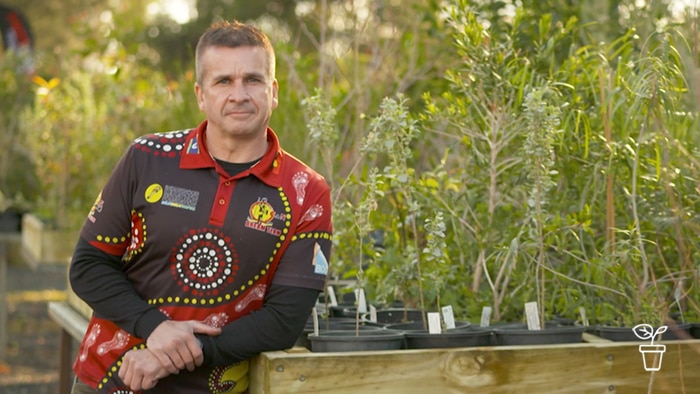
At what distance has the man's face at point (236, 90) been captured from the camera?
→ 2.31m

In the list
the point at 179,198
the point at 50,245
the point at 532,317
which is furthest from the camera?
the point at 50,245

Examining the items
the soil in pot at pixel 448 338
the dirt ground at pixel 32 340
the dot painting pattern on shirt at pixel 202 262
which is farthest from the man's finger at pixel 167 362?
the dirt ground at pixel 32 340

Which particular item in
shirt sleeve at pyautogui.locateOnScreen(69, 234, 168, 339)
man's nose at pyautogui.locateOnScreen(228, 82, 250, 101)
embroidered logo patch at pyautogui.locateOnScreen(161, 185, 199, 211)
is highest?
man's nose at pyautogui.locateOnScreen(228, 82, 250, 101)

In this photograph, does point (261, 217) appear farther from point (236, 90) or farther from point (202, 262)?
point (236, 90)

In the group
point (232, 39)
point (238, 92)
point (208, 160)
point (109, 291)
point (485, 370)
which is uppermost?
point (232, 39)

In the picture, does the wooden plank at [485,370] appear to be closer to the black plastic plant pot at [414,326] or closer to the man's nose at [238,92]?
the black plastic plant pot at [414,326]

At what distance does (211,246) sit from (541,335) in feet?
2.62

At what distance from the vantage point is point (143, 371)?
2.20m

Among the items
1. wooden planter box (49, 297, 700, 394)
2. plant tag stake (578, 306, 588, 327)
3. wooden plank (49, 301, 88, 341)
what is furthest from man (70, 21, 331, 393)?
wooden plank (49, 301, 88, 341)

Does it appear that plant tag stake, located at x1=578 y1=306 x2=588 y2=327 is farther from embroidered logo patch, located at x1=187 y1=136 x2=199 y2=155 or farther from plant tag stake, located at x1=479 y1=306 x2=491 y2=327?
embroidered logo patch, located at x1=187 y1=136 x2=199 y2=155

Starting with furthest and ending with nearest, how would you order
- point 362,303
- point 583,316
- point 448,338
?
1. point 362,303
2. point 583,316
3. point 448,338

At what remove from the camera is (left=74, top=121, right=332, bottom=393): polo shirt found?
2277mm

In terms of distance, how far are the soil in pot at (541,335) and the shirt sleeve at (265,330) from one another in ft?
1.66

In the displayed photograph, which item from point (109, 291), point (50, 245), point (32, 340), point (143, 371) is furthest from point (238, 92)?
point (32, 340)
